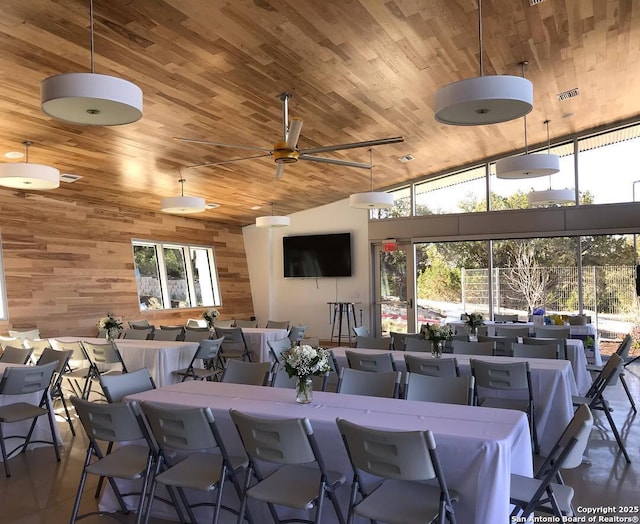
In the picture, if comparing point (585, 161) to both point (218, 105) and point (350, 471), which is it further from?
point (350, 471)

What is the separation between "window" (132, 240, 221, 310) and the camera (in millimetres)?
10712

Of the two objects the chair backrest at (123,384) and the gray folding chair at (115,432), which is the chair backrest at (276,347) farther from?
the gray folding chair at (115,432)

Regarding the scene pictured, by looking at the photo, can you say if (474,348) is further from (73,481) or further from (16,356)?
(16,356)

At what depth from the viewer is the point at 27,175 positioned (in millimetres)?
5613

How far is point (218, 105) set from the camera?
601cm

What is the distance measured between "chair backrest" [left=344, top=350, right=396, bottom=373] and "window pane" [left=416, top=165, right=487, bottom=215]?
6.83 m

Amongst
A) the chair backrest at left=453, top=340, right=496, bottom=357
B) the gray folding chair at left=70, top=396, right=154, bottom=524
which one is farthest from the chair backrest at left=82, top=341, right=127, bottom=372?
the chair backrest at left=453, top=340, right=496, bottom=357

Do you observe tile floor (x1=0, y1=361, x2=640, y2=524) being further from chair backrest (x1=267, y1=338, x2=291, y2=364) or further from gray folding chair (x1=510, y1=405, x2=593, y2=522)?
chair backrest (x1=267, y1=338, x2=291, y2=364)

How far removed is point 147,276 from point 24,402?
6145 millimetres

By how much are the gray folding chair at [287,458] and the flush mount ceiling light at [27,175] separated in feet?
13.8

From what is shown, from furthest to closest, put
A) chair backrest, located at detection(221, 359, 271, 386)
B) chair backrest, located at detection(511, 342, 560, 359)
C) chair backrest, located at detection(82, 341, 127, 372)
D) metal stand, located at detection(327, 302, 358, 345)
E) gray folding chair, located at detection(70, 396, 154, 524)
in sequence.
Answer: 1. metal stand, located at detection(327, 302, 358, 345)
2. chair backrest, located at detection(82, 341, 127, 372)
3. chair backrest, located at detection(511, 342, 560, 359)
4. chair backrest, located at detection(221, 359, 271, 386)
5. gray folding chair, located at detection(70, 396, 154, 524)

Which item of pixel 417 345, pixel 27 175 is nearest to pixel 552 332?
pixel 417 345

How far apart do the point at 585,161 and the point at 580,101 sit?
94.7 inches

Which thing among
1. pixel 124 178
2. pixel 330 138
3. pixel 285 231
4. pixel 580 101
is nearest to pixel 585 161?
pixel 580 101
